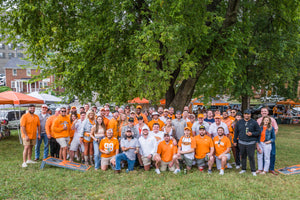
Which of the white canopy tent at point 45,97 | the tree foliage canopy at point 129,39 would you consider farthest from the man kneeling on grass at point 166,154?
the white canopy tent at point 45,97

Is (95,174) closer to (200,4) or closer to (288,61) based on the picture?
(200,4)

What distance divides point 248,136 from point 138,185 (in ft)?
12.2

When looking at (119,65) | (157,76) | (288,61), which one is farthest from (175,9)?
(288,61)

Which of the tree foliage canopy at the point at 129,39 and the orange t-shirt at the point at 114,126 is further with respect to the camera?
the tree foliage canopy at the point at 129,39

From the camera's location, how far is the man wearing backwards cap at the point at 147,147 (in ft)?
25.2

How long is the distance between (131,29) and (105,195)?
740 centimetres

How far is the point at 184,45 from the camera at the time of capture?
8.88 metres

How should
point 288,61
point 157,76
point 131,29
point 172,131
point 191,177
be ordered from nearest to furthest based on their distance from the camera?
point 191,177, point 172,131, point 157,76, point 131,29, point 288,61

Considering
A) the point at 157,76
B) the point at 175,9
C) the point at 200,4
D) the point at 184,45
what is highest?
the point at 200,4

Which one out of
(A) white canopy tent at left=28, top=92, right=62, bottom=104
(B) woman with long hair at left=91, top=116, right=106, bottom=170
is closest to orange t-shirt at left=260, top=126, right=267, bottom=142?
(B) woman with long hair at left=91, top=116, right=106, bottom=170

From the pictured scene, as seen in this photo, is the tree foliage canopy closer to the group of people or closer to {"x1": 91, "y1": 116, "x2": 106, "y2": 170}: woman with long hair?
the group of people

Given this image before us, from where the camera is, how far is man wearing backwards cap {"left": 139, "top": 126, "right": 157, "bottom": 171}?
768cm

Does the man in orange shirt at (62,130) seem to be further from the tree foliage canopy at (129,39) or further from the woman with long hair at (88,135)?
the tree foliage canopy at (129,39)

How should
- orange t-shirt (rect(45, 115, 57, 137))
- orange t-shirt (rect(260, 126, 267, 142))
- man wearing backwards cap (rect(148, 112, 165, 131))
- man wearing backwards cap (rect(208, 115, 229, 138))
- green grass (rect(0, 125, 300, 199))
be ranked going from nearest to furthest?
1. green grass (rect(0, 125, 300, 199))
2. orange t-shirt (rect(260, 126, 267, 142))
3. man wearing backwards cap (rect(208, 115, 229, 138))
4. orange t-shirt (rect(45, 115, 57, 137))
5. man wearing backwards cap (rect(148, 112, 165, 131))
